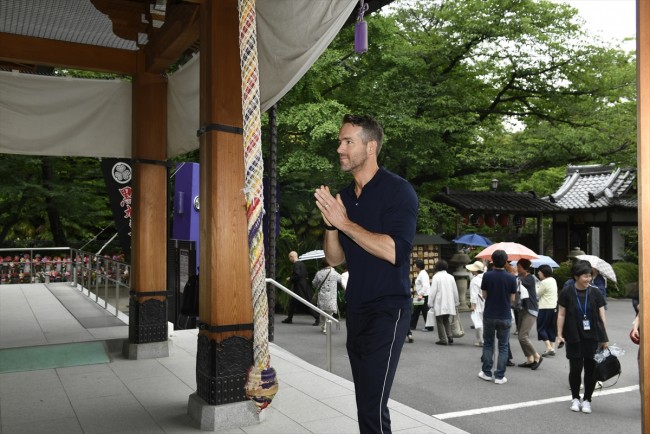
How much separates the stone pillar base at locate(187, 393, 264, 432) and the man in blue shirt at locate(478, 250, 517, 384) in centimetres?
456

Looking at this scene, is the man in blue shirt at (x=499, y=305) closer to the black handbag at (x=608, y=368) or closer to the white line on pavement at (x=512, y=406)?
the white line on pavement at (x=512, y=406)

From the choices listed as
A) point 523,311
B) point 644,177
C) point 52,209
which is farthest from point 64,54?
point 52,209

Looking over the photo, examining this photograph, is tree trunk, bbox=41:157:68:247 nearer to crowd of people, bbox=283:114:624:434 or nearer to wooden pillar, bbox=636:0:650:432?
crowd of people, bbox=283:114:624:434

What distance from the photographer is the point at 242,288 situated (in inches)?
168

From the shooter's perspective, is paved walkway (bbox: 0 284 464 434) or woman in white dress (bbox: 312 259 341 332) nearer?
paved walkway (bbox: 0 284 464 434)

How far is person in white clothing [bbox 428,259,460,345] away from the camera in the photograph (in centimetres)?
1084

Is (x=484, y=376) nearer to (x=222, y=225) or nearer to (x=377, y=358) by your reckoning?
(x=222, y=225)

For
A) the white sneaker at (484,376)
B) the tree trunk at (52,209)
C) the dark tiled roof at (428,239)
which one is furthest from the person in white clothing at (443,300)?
the tree trunk at (52,209)

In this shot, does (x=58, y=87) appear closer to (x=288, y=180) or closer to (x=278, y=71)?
(x=278, y=71)

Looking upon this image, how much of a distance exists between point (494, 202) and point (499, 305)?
438 inches

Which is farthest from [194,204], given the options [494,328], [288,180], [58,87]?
[494,328]

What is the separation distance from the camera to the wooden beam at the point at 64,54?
5879 mm

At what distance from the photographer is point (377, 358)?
2.41 m

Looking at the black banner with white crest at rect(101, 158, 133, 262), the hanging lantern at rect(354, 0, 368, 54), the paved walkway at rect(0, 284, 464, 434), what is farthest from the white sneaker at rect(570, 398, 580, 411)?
the black banner with white crest at rect(101, 158, 133, 262)
